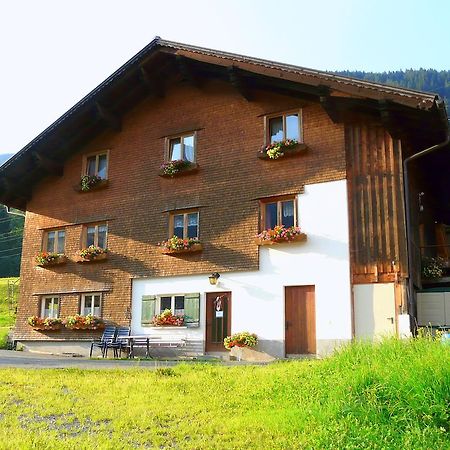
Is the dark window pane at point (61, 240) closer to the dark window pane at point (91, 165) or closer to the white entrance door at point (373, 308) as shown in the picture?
the dark window pane at point (91, 165)

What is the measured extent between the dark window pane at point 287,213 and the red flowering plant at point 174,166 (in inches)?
130

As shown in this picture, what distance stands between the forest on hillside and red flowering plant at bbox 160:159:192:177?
84.9 feet

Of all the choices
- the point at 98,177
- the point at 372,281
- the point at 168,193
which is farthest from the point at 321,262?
the point at 98,177

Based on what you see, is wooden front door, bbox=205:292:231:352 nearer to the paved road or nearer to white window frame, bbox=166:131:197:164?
the paved road

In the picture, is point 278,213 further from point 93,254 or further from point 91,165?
point 91,165

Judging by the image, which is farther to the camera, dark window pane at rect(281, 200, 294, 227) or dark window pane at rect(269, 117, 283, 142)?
dark window pane at rect(269, 117, 283, 142)

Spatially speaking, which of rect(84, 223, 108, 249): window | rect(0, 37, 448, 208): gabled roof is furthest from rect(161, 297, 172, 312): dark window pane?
rect(0, 37, 448, 208): gabled roof

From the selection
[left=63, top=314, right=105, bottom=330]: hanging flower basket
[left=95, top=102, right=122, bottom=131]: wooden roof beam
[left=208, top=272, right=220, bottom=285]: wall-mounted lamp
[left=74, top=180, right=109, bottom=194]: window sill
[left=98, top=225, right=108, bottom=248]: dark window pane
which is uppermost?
[left=95, top=102, right=122, bottom=131]: wooden roof beam

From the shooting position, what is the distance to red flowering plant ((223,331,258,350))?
14.7m

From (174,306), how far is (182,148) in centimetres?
475

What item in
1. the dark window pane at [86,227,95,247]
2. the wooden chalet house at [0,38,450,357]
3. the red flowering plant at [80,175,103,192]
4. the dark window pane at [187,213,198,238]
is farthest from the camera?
the dark window pane at [86,227,95,247]

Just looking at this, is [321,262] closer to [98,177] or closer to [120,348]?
[120,348]

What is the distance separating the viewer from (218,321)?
15.7m

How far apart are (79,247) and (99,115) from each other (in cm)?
435
